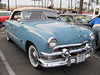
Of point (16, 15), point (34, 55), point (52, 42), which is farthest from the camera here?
point (16, 15)

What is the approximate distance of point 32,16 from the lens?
148 inches

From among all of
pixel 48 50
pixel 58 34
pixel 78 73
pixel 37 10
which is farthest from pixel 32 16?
pixel 78 73

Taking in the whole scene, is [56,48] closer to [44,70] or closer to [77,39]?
[77,39]

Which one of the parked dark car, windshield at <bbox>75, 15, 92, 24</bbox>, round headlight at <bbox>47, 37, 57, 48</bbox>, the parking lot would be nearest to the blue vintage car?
round headlight at <bbox>47, 37, 57, 48</bbox>

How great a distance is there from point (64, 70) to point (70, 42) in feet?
2.93

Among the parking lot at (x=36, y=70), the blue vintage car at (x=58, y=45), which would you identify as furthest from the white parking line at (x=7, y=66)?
the blue vintage car at (x=58, y=45)

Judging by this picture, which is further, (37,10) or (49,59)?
(37,10)

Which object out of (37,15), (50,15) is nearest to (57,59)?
(37,15)

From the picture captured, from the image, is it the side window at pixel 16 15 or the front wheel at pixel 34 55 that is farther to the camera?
the side window at pixel 16 15

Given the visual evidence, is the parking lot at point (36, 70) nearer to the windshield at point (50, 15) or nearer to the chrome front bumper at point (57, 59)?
the chrome front bumper at point (57, 59)

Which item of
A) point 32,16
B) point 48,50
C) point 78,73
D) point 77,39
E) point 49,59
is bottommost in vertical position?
point 78,73

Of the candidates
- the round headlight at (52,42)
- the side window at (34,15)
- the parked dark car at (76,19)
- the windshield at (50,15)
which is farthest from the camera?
the parked dark car at (76,19)

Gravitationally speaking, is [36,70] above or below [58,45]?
below

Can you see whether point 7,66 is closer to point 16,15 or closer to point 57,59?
point 57,59
